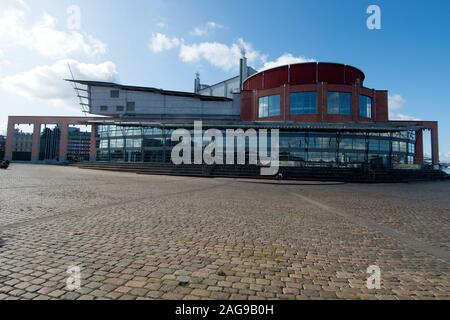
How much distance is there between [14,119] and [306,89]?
6280cm

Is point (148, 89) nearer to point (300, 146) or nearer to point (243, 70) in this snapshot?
point (243, 70)

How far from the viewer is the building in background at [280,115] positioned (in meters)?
39.9

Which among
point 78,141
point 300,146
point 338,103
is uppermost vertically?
point 338,103

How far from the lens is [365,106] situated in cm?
4969

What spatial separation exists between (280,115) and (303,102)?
4530 mm

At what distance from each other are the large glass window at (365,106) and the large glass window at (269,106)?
1514cm

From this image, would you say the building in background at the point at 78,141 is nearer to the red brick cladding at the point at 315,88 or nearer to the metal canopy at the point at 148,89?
the metal canopy at the point at 148,89

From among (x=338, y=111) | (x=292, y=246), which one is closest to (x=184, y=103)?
(x=338, y=111)

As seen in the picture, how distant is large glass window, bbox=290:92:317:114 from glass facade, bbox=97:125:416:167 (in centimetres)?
863
